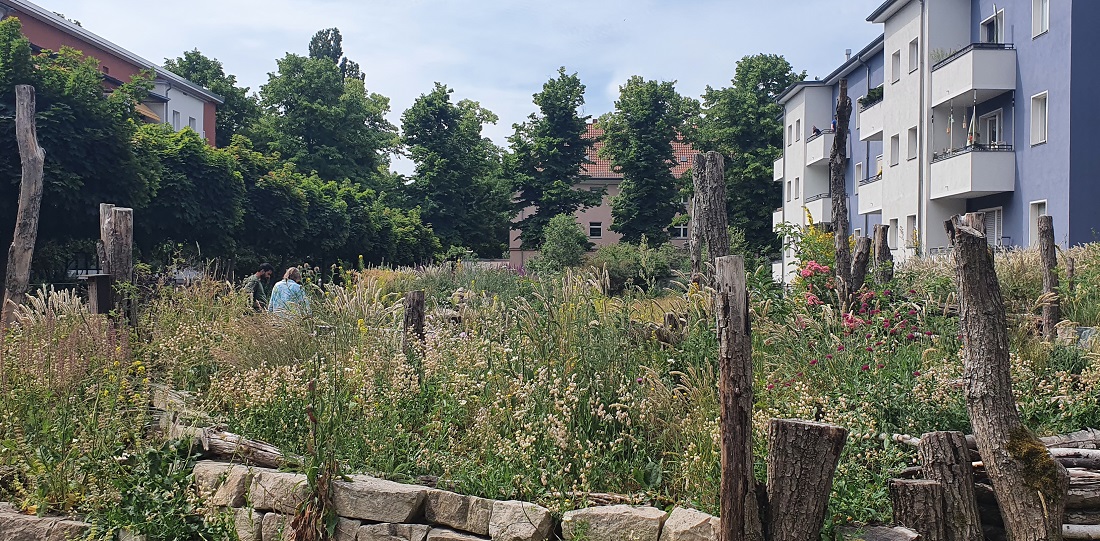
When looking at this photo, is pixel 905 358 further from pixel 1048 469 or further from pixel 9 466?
pixel 9 466

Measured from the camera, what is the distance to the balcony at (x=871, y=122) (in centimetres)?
2836

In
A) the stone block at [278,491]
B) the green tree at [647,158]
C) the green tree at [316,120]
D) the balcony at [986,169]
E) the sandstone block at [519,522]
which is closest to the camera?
the sandstone block at [519,522]

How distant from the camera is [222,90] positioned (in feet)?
150

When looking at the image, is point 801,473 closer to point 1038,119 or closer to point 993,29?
point 1038,119

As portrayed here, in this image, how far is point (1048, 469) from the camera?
4.58 m

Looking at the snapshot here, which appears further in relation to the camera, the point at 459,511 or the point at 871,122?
the point at 871,122

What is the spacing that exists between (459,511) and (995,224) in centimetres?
2024

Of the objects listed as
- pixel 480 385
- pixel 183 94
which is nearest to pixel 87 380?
pixel 480 385

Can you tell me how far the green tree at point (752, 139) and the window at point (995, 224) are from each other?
21.2m

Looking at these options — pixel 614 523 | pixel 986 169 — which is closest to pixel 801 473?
pixel 614 523

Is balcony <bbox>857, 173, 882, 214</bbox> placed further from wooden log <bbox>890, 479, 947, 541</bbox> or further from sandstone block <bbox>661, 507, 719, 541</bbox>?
sandstone block <bbox>661, 507, 719, 541</bbox>

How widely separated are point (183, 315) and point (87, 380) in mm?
2395

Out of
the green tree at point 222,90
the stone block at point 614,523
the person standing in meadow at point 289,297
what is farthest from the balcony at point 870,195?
the green tree at point 222,90

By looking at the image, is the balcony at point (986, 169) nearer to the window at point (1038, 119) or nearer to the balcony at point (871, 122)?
the window at point (1038, 119)
